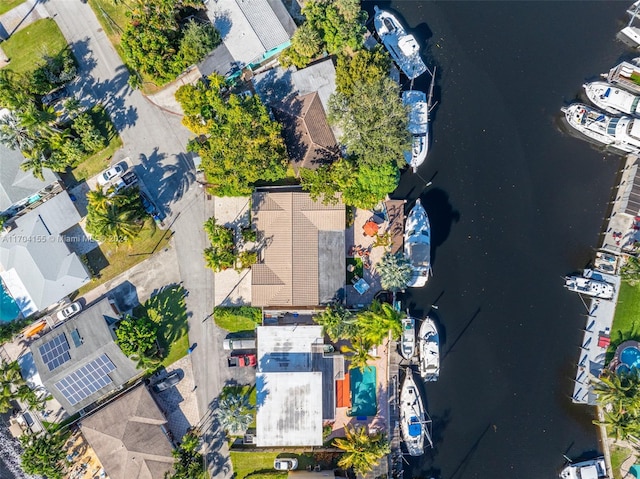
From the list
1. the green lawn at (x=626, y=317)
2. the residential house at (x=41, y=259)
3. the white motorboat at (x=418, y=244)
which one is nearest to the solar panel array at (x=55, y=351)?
the residential house at (x=41, y=259)

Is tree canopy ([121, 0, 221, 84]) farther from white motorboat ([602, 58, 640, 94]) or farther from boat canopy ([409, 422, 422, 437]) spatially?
boat canopy ([409, 422, 422, 437])

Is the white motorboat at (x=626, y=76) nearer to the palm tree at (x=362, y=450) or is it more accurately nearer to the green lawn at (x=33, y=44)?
the palm tree at (x=362, y=450)

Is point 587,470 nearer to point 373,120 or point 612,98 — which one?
point 612,98

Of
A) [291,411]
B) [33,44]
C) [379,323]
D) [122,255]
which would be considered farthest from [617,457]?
[33,44]

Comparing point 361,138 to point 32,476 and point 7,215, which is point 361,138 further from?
point 32,476

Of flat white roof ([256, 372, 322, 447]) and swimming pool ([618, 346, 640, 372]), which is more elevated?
flat white roof ([256, 372, 322, 447])

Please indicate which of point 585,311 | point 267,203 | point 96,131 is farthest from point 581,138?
point 96,131

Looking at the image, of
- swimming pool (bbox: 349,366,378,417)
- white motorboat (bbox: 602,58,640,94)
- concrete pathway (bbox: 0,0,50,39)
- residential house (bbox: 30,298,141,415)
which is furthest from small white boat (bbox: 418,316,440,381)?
concrete pathway (bbox: 0,0,50,39)
